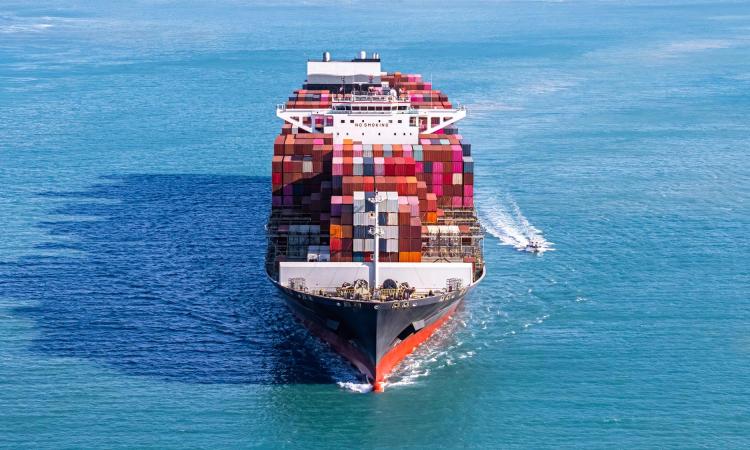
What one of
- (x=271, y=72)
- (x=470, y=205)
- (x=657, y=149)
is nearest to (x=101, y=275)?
(x=470, y=205)

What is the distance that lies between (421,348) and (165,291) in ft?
61.7

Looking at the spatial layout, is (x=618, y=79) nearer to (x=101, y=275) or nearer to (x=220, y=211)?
(x=220, y=211)

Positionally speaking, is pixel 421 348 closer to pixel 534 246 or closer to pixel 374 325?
pixel 374 325

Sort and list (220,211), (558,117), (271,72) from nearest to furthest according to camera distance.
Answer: (220,211) < (558,117) < (271,72)

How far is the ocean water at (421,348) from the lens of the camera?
5919 cm

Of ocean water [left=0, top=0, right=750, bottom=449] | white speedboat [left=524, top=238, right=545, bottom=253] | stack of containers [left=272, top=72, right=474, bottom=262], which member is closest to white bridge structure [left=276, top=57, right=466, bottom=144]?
stack of containers [left=272, top=72, right=474, bottom=262]

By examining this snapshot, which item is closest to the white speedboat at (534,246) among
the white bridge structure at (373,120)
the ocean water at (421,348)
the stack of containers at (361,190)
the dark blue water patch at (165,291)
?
the ocean water at (421,348)

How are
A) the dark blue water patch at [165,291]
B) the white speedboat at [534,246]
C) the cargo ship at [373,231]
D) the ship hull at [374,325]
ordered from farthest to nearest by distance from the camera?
the white speedboat at [534,246] < the dark blue water patch at [165,291] < the cargo ship at [373,231] < the ship hull at [374,325]

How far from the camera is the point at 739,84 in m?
170

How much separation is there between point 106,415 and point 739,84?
13298 centimetres

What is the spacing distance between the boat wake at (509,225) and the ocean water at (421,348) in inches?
12.8

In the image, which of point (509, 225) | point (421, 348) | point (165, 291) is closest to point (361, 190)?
point (421, 348)

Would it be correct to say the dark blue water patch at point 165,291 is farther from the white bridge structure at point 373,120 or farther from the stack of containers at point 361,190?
the white bridge structure at point 373,120

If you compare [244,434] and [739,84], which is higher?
[739,84]
